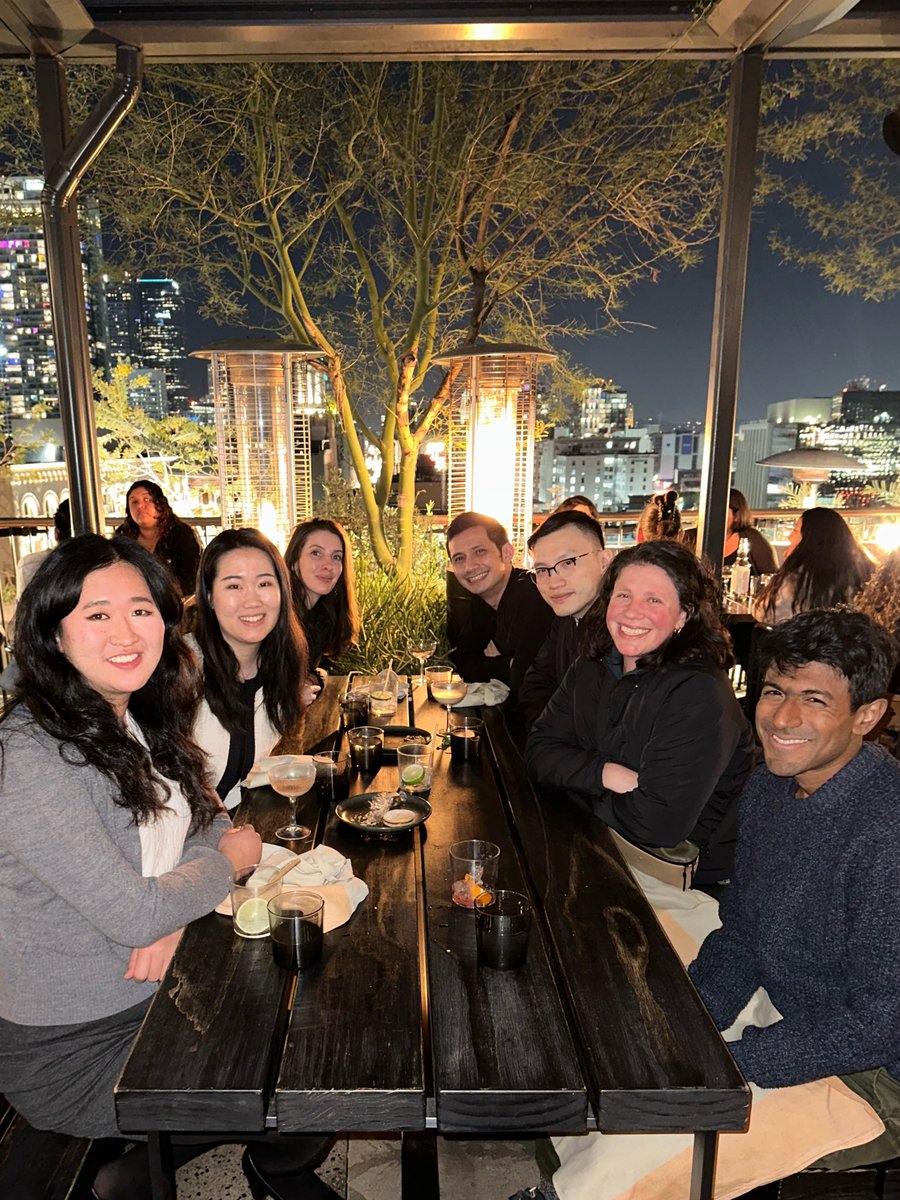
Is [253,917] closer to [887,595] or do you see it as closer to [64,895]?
[64,895]

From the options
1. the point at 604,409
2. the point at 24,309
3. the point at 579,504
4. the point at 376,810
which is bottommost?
the point at 376,810

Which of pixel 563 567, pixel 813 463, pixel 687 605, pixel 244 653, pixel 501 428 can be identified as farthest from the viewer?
pixel 813 463

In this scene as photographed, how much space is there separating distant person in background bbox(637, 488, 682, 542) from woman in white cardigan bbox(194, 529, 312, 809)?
3.19 m

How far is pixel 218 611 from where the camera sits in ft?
8.41

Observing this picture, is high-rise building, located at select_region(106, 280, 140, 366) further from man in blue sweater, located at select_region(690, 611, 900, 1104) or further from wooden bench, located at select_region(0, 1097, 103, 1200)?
man in blue sweater, located at select_region(690, 611, 900, 1104)

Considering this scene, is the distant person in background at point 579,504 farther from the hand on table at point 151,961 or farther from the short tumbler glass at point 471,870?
the hand on table at point 151,961

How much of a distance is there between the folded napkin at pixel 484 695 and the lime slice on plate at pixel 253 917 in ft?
4.79

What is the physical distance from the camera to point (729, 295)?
154 inches

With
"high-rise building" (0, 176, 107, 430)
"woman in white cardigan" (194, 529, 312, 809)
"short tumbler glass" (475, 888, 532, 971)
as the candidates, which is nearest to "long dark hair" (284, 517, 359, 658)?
"woman in white cardigan" (194, 529, 312, 809)

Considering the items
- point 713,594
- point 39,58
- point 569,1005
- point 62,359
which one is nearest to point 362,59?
point 39,58

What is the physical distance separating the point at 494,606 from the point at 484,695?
0.87 m

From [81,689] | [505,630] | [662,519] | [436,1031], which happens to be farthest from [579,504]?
[436,1031]

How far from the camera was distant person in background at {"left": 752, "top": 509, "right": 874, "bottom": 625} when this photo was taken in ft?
→ 13.0

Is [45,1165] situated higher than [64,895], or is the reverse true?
[64,895]
